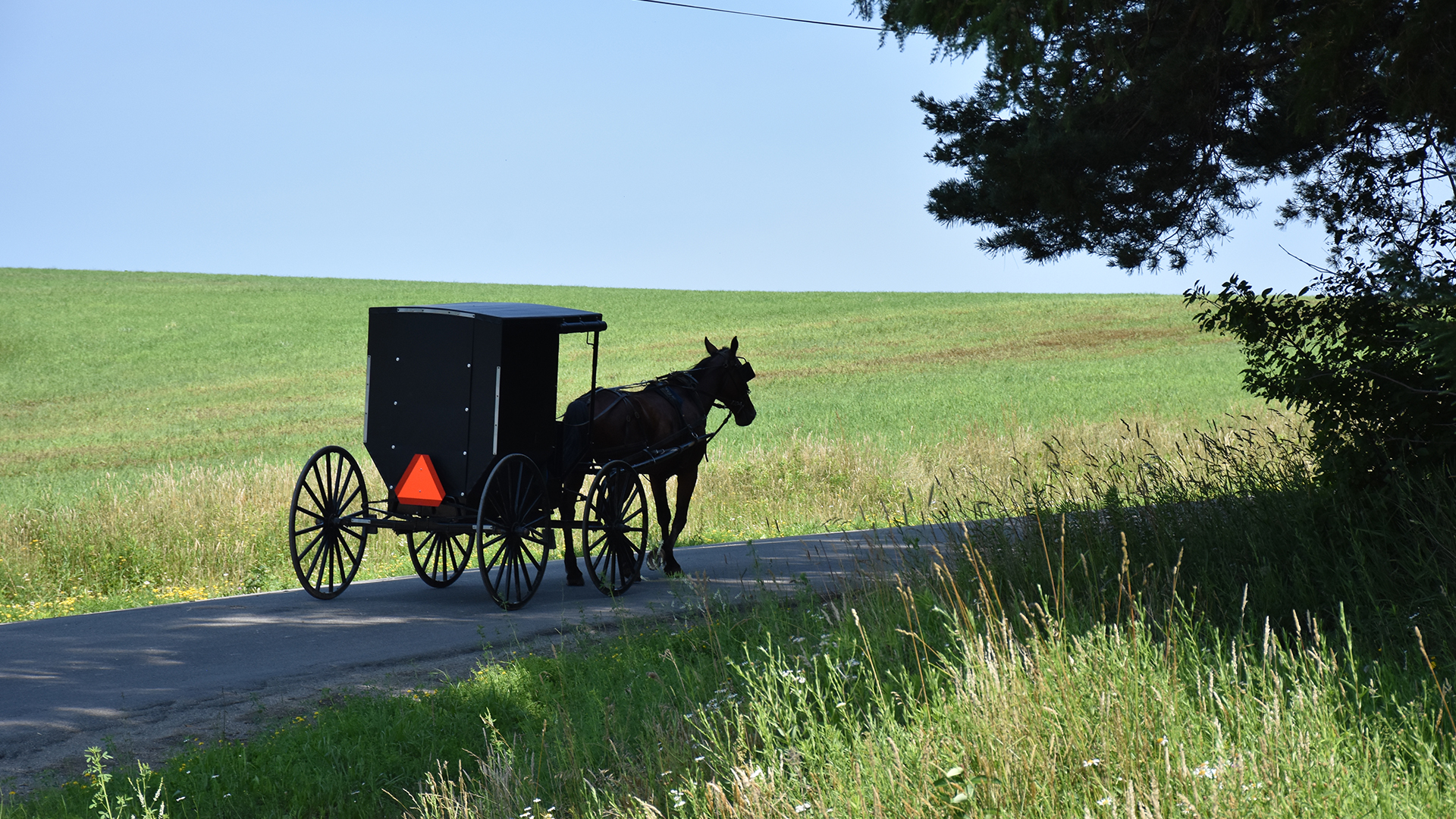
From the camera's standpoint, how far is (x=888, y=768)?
4.08m

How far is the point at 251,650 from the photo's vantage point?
854cm

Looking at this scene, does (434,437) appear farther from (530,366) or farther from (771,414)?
(771,414)

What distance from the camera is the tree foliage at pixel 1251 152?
23.5ft

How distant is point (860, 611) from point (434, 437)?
445 centimetres

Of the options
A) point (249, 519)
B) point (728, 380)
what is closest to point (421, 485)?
point (728, 380)

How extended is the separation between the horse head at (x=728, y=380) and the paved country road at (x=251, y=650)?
1.76m

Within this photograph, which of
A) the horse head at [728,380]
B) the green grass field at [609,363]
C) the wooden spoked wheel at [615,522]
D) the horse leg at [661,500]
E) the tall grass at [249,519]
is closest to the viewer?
the wooden spoked wheel at [615,522]

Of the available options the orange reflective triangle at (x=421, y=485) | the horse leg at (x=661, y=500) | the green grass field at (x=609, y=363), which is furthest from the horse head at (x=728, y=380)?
the green grass field at (x=609, y=363)

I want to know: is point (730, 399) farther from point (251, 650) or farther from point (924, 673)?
point (924, 673)

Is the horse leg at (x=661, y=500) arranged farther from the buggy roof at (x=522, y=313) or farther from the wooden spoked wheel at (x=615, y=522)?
the buggy roof at (x=522, y=313)

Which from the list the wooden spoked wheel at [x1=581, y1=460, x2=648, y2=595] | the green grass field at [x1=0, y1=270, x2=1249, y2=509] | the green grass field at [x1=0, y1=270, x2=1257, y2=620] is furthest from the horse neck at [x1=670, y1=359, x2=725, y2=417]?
the green grass field at [x1=0, y1=270, x2=1249, y2=509]

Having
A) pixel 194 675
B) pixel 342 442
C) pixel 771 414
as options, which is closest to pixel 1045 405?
pixel 771 414

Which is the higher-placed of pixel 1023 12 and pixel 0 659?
pixel 1023 12

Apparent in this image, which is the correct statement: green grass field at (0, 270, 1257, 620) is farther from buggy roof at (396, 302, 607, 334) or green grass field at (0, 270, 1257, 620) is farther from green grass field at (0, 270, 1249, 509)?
buggy roof at (396, 302, 607, 334)
